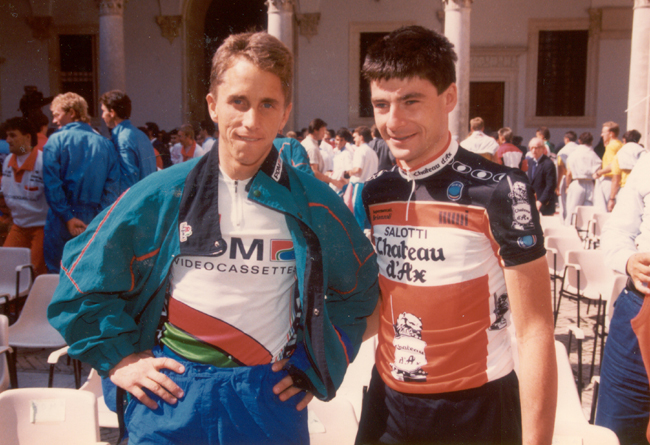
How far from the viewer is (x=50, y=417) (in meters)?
2.38

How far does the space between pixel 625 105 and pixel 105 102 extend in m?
16.3

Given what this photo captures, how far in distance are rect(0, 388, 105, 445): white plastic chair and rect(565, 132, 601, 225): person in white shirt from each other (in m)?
9.33

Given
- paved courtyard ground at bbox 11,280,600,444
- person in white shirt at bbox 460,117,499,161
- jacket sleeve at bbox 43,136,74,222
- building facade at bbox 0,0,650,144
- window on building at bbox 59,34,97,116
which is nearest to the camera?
paved courtyard ground at bbox 11,280,600,444

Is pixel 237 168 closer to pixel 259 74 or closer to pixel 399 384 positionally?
pixel 259 74

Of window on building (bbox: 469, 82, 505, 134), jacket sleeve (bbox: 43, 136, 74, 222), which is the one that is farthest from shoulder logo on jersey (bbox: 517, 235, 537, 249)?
window on building (bbox: 469, 82, 505, 134)

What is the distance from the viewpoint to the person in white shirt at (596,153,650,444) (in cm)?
240

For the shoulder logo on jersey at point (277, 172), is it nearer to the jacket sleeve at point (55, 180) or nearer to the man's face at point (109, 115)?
the jacket sleeve at point (55, 180)

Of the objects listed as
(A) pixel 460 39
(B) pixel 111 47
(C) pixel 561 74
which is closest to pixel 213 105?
(A) pixel 460 39

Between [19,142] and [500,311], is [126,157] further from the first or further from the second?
[500,311]

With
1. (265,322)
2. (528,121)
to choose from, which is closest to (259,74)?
(265,322)

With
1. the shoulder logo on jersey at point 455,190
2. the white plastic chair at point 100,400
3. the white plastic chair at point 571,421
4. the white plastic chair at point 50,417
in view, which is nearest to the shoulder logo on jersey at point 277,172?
the shoulder logo on jersey at point 455,190

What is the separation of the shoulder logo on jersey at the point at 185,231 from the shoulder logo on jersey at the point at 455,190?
0.70 meters

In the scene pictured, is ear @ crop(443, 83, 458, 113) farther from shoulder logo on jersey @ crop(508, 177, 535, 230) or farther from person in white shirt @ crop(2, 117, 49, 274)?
person in white shirt @ crop(2, 117, 49, 274)

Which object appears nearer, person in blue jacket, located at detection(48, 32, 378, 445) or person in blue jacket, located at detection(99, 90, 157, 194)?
person in blue jacket, located at detection(48, 32, 378, 445)
